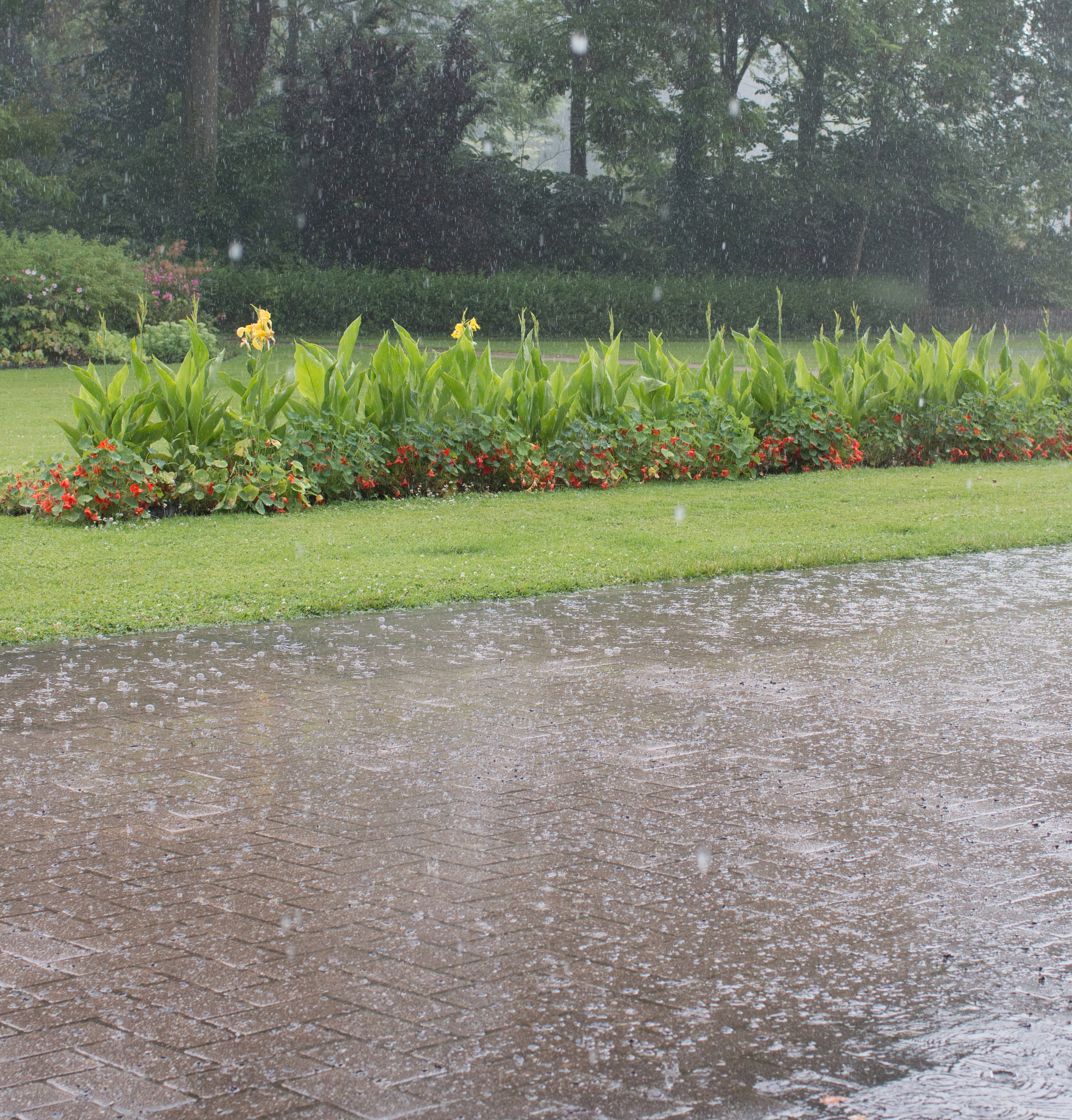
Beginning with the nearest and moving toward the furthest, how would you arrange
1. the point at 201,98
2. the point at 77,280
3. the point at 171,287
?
the point at 77,280 < the point at 171,287 < the point at 201,98

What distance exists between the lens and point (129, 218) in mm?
34062

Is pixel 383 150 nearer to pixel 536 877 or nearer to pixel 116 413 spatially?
pixel 116 413

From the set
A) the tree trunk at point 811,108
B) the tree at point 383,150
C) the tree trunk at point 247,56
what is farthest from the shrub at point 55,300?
the tree trunk at point 811,108

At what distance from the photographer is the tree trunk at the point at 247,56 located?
39750 millimetres

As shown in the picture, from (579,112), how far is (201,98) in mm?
11460

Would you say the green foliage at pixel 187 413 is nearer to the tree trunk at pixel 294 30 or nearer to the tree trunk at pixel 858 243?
the tree trunk at pixel 858 243

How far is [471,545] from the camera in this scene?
313 inches

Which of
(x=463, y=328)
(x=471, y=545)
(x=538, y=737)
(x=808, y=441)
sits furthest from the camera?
(x=808, y=441)

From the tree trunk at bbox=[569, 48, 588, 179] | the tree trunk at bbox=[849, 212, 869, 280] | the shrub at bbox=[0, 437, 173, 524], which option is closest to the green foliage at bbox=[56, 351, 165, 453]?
the shrub at bbox=[0, 437, 173, 524]

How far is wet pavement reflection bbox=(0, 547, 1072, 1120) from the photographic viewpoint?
2.56 metres

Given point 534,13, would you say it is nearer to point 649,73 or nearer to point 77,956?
point 649,73

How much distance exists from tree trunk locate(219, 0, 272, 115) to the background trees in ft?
0.28

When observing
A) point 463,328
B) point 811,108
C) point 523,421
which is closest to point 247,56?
point 811,108

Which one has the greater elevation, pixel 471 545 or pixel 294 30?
pixel 294 30
